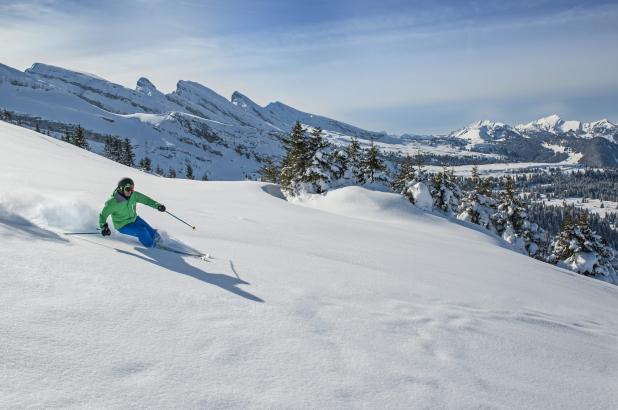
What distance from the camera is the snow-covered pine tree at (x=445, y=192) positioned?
1571 inches

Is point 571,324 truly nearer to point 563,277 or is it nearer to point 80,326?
point 563,277

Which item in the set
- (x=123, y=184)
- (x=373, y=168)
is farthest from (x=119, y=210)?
(x=373, y=168)

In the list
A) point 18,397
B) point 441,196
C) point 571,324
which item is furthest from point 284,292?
point 441,196

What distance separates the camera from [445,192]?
4009 cm

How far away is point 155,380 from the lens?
2.90 meters

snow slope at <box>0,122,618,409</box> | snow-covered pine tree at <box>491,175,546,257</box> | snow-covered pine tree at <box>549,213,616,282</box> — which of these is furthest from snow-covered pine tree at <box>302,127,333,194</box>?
snow slope at <box>0,122,618,409</box>

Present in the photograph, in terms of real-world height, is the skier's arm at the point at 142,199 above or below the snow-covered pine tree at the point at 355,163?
Result: below

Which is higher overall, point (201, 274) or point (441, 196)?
point (441, 196)

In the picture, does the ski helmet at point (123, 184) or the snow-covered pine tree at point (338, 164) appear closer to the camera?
the ski helmet at point (123, 184)

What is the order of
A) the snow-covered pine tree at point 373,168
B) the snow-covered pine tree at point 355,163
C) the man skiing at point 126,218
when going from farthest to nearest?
1. the snow-covered pine tree at point 373,168
2. the snow-covered pine tree at point 355,163
3. the man skiing at point 126,218

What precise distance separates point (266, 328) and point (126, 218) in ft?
14.1

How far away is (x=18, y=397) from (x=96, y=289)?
5.99 feet

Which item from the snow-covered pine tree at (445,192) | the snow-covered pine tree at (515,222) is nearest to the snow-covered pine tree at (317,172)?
the snow-covered pine tree at (445,192)

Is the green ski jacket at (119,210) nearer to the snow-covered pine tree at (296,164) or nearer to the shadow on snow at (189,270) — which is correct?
the shadow on snow at (189,270)
